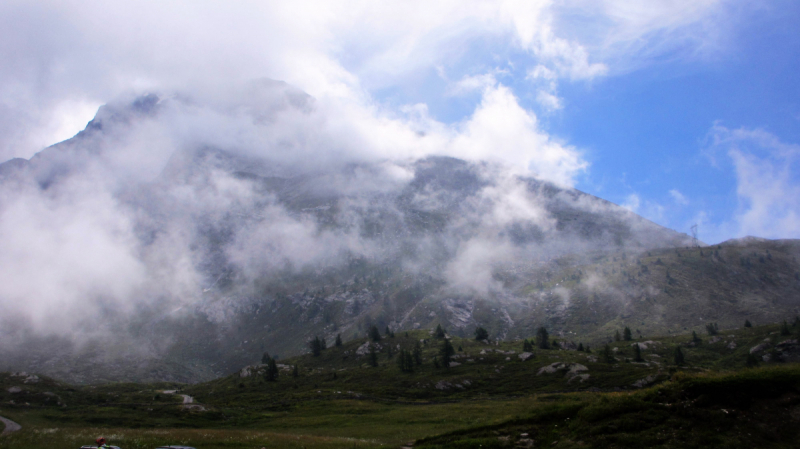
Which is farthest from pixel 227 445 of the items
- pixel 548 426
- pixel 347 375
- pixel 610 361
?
pixel 610 361

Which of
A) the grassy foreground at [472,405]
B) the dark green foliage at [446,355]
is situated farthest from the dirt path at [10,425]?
the dark green foliage at [446,355]

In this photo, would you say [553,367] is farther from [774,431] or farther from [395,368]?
[774,431]

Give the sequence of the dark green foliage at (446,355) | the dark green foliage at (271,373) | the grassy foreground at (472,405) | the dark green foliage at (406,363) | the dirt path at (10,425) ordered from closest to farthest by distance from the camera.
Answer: the grassy foreground at (472,405), the dirt path at (10,425), the dark green foliage at (271,373), the dark green foliage at (446,355), the dark green foliage at (406,363)

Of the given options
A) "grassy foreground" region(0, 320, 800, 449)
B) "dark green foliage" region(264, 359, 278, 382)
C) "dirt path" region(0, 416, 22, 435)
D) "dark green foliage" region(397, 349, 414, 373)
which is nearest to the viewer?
"grassy foreground" region(0, 320, 800, 449)

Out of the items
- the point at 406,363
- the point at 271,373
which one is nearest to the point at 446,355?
the point at 406,363

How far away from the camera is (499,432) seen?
1232 inches

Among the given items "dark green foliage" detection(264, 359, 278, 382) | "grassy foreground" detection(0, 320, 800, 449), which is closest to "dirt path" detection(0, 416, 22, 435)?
"grassy foreground" detection(0, 320, 800, 449)

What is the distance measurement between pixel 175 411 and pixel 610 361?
132200 mm

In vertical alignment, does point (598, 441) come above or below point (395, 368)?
above

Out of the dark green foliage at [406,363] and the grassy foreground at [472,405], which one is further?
the dark green foliage at [406,363]

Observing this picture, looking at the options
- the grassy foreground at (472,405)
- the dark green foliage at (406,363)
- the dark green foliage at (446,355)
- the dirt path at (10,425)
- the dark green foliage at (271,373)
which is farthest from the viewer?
the dark green foliage at (406,363)

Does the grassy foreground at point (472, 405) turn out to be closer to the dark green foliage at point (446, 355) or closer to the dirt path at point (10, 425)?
the dirt path at point (10, 425)

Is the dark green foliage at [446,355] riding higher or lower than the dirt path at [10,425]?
lower

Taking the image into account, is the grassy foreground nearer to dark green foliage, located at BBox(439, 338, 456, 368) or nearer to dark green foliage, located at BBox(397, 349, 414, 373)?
dark green foliage, located at BBox(397, 349, 414, 373)
